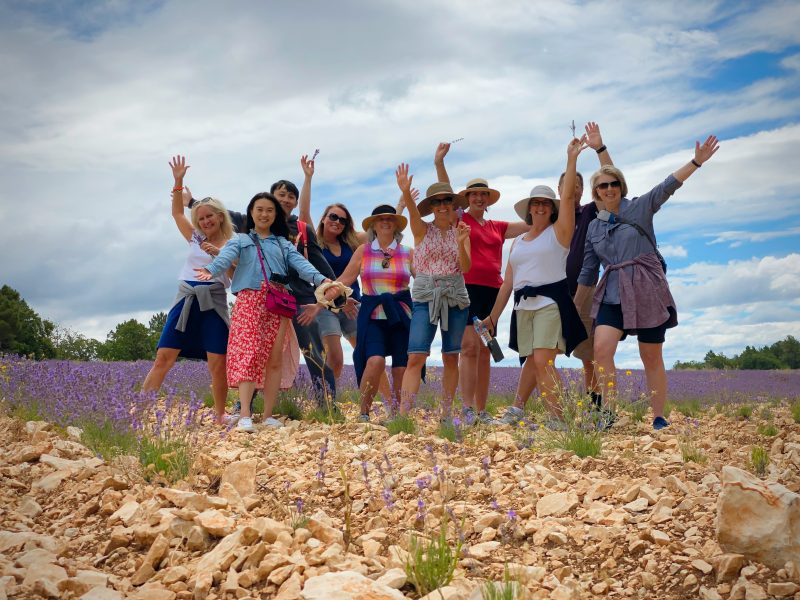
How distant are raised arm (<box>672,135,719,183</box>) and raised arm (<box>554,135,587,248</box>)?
2.92 ft

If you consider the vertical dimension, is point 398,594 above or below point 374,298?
below

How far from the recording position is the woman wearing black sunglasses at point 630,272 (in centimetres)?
636

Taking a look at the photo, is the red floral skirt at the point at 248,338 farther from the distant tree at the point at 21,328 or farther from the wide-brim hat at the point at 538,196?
the distant tree at the point at 21,328

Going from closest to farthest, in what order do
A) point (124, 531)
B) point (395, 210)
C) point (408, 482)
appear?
point (124, 531) < point (408, 482) < point (395, 210)

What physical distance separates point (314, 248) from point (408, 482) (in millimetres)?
3527

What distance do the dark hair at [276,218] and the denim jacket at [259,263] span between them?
19 cm

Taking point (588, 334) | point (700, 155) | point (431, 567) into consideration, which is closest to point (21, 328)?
point (588, 334)

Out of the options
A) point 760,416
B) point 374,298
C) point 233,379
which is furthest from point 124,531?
point 760,416

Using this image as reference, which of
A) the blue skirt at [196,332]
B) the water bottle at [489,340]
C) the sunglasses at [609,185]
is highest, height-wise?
the sunglasses at [609,185]

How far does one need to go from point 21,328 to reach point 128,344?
16.9ft

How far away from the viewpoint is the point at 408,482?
15.0 feet

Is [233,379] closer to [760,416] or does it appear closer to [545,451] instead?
[545,451]

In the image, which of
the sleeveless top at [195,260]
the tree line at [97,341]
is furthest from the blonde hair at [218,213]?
the tree line at [97,341]

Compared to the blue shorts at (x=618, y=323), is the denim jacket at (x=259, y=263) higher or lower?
higher
